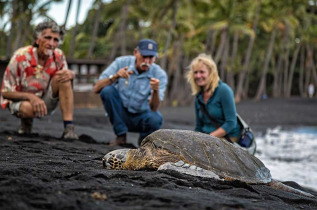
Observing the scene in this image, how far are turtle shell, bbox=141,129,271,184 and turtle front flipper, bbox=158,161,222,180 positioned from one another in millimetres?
37

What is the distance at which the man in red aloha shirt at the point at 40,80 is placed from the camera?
4.62 meters

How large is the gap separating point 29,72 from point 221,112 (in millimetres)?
2077

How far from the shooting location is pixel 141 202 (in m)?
2.18

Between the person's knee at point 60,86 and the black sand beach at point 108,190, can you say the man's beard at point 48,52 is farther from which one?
the black sand beach at point 108,190

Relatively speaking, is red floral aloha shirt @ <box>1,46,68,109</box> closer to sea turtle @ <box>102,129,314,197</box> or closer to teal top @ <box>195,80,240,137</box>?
teal top @ <box>195,80,240,137</box>

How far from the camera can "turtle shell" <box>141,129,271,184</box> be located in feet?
10.1

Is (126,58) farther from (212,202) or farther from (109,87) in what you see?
(212,202)

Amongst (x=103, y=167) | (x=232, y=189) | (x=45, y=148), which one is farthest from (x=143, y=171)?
(x=45, y=148)

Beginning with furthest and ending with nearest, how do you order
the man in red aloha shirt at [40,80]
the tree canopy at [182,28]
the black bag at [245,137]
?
the tree canopy at [182,28], the man in red aloha shirt at [40,80], the black bag at [245,137]

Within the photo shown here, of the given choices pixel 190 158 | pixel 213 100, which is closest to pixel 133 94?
pixel 213 100

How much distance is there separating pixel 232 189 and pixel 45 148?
1.99m

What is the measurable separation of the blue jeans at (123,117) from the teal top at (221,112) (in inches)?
23.2

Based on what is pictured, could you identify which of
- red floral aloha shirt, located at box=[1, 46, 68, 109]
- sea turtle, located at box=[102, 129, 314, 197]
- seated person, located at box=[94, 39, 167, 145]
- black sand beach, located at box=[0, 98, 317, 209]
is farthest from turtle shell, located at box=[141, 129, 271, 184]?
red floral aloha shirt, located at box=[1, 46, 68, 109]

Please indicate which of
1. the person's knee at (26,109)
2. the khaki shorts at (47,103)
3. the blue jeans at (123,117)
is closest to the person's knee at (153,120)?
the blue jeans at (123,117)
